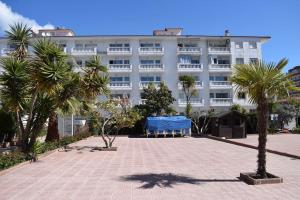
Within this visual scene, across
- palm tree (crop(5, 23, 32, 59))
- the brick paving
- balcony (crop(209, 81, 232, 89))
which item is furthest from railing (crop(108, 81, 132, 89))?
palm tree (crop(5, 23, 32, 59))

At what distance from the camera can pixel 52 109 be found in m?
19.1

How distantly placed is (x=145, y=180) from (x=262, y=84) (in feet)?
15.7

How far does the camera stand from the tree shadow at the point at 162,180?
10905 mm

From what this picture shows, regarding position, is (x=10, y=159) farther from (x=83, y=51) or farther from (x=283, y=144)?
(x=83, y=51)

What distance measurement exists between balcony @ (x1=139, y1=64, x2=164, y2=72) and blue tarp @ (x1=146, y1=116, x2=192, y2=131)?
14750 mm

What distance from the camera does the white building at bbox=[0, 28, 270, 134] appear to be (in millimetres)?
51750

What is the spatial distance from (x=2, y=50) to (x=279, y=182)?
49205 millimetres

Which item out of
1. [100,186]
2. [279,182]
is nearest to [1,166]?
[100,186]

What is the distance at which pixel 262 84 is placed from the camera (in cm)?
1099

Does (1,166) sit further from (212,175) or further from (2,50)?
(2,50)

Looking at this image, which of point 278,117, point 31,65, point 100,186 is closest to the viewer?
point 100,186

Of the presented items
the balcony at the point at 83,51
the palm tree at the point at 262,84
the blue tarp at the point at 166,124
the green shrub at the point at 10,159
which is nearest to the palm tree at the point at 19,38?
the green shrub at the point at 10,159

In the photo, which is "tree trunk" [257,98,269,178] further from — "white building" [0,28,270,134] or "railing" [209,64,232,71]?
"railing" [209,64,232,71]

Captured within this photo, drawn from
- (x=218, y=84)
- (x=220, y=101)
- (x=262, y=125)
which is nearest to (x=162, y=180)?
(x=262, y=125)
